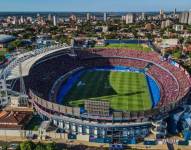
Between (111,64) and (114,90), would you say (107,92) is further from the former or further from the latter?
(111,64)

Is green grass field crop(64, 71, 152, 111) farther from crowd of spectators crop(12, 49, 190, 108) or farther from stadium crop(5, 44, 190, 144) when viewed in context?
crowd of spectators crop(12, 49, 190, 108)

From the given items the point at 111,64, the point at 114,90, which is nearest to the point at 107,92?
the point at 114,90

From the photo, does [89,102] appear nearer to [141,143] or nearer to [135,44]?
[141,143]

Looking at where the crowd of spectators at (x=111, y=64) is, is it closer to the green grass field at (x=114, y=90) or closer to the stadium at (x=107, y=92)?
the stadium at (x=107, y=92)

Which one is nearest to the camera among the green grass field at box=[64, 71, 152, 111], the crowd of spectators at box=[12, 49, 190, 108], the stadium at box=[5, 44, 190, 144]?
the stadium at box=[5, 44, 190, 144]

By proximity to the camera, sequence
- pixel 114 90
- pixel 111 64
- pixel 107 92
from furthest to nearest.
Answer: pixel 111 64 → pixel 114 90 → pixel 107 92

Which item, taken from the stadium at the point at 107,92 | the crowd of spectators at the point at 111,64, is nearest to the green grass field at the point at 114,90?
the stadium at the point at 107,92

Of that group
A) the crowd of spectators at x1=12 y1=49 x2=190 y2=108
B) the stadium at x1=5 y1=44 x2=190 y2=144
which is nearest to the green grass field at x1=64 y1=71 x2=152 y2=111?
the stadium at x1=5 y1=44 x2=190 y2=144
